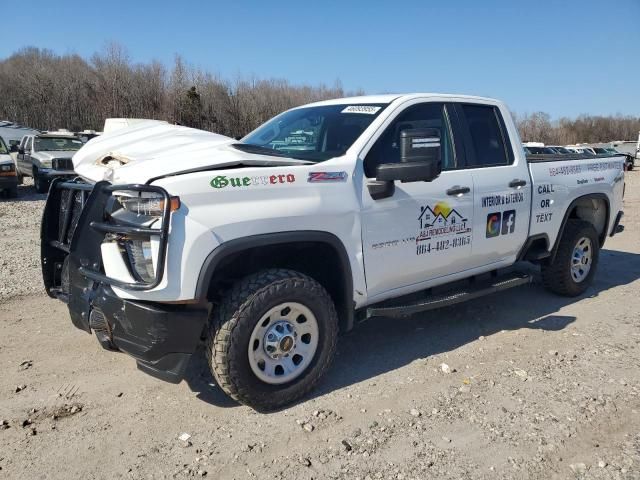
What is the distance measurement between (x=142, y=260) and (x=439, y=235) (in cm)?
225

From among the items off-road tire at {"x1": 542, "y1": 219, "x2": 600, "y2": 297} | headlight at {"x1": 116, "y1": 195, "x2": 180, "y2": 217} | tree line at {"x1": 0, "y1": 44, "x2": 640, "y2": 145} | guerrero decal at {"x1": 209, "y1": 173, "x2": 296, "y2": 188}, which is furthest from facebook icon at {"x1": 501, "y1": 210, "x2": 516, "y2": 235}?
tree line at {"x1": 0, "y1": 44, "x2": 640, "y2": 145}

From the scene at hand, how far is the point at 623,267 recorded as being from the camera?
23.8ft

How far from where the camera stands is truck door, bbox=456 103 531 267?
440 centimetres

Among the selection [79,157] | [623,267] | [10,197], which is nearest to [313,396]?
[79,157]

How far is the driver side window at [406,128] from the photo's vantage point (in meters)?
3.71

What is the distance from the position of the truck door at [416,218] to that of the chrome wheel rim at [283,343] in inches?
22.4

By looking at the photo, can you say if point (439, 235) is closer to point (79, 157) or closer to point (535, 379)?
point (535, 379)

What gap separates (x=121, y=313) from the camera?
9.74ft

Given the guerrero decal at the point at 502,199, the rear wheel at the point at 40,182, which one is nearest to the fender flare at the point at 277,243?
the guerrero decal at the point at 502,199

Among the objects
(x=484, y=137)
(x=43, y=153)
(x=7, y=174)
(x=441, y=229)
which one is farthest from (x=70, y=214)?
(x=43, y=153)

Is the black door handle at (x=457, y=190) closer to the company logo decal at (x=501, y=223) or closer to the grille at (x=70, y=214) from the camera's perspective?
the company logo decal at (x=501, y=223)

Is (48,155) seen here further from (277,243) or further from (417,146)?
(417,146)

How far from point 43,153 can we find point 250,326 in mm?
14727

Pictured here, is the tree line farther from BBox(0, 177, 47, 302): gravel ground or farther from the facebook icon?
the facebook icon
